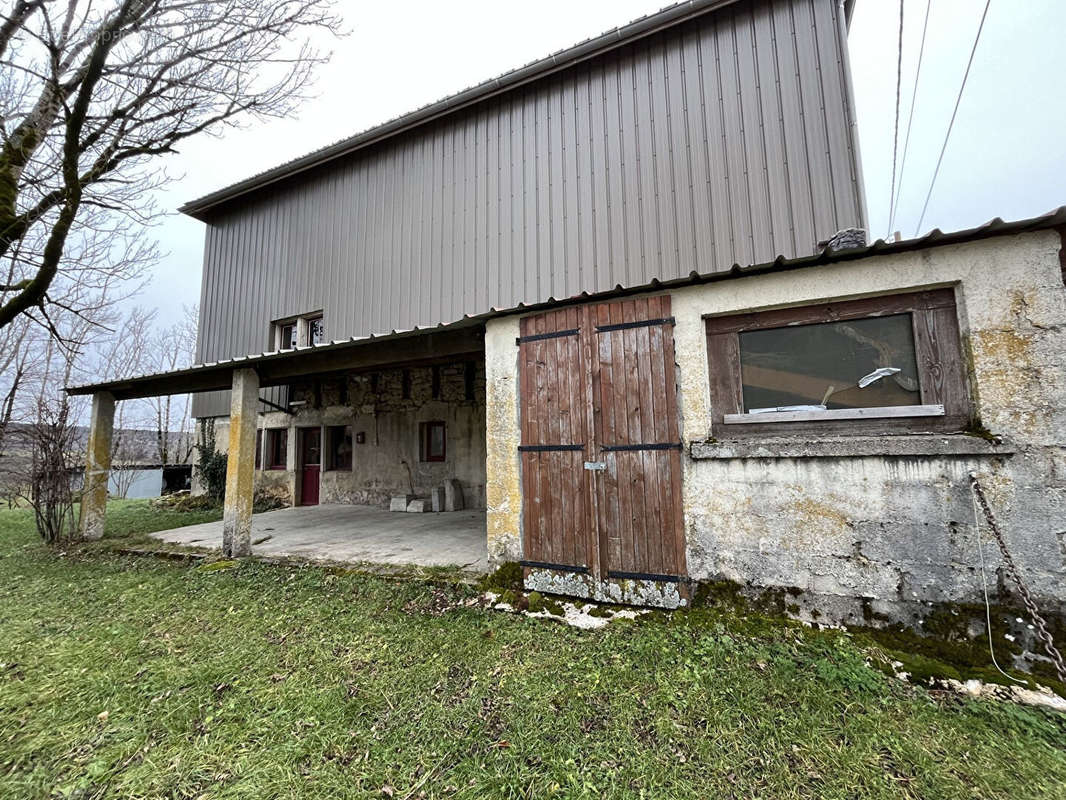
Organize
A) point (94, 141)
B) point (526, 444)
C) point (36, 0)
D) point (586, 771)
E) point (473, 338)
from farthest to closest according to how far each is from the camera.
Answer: point (94, 141)
point (36, 0)
point (473, 338)
point (526, 444)
point (586, 771)

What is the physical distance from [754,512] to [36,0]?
10.4m

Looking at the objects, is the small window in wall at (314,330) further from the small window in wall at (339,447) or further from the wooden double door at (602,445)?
the wooden double door at (602,445)

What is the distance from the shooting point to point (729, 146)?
228 inches

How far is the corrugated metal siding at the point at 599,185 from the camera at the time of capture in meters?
5.52

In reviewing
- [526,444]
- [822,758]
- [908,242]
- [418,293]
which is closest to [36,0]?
[418,293]

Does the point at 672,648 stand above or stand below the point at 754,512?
below

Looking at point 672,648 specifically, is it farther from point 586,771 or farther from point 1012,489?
point 1012,489

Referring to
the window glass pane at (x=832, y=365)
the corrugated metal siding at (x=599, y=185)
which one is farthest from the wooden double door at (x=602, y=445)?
the corrugated metal siding at (x=599, y=185)

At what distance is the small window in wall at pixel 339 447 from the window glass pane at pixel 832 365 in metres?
9.20

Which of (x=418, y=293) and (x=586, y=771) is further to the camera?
(x=418, y=293)

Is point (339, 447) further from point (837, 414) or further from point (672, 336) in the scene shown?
point (837, 414)

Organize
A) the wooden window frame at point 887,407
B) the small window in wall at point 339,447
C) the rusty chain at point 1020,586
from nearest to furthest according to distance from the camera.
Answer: the rusty chain at point 1020,586, the wooden window frame at point 887,407, the small window in wall at point 339,447

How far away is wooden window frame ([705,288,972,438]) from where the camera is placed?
279 cm

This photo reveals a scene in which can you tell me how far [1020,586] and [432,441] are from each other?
8.61 metres
